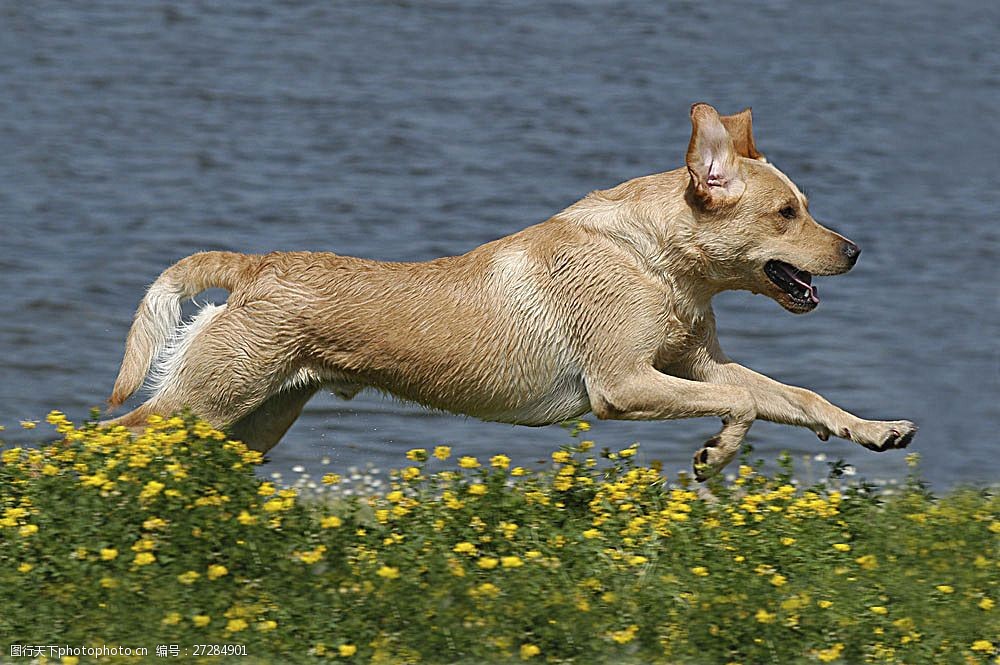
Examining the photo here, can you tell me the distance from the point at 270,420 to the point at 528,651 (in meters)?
2.71

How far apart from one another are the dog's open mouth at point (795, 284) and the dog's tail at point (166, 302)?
2.66 m

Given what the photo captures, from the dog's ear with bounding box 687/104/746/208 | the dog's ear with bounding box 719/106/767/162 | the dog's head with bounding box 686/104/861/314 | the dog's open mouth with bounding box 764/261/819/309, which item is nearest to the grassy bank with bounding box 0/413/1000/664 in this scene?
the dog's open mouth with bounding box 764/261/819/309

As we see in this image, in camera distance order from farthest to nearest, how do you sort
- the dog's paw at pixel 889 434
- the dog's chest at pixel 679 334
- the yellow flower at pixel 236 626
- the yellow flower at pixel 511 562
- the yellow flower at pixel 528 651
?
the dog's chest at pixel 679 334 → the dog's paw at pixel 889 434 → the yellow flower at pixel 511 562 → the yellow flower at pixel 528 651 → the yellow flower at pixel 236 626

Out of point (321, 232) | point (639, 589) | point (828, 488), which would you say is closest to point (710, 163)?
point (828, 488)

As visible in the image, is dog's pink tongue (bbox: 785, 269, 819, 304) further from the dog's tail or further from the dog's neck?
the dog's tail

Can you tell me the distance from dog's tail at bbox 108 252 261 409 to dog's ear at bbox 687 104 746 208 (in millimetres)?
2296

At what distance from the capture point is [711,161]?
24.8 ft

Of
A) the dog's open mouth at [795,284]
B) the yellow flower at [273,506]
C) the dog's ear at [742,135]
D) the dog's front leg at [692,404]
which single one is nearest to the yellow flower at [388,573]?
the yellow flower at [273,506]

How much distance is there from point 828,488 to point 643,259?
1.46m

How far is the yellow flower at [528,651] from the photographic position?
579cm

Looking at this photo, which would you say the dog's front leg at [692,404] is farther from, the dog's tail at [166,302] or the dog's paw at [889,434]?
the dog's tail at [166,302]

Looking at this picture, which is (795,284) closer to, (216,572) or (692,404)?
(692,404)

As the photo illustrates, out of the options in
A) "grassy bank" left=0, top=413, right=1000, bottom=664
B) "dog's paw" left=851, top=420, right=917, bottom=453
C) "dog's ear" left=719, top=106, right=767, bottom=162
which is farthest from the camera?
"dog's ear" left=719, top=106, right=767, bottom=162

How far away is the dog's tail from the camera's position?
777 centimetres
